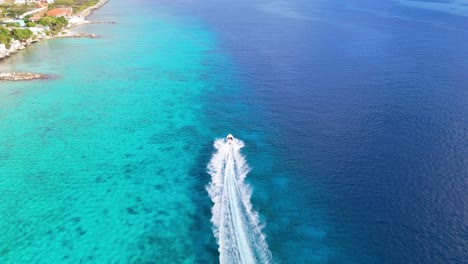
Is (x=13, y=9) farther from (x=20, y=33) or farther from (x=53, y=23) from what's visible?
(x=20, y=33)

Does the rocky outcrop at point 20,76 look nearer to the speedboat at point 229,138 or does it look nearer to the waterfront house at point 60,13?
the speedboat at point 229,138

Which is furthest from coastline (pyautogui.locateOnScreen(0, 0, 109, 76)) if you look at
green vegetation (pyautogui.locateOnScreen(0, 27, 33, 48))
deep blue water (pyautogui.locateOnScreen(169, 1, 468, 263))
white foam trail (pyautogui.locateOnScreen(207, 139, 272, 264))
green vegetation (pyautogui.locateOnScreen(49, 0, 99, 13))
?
white foam trail (pyautogui.locateOnScreen(207, 139, 272, 264))

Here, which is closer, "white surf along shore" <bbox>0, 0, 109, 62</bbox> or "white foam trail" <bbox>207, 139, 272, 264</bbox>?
"white foam trail" <bbox>207, 139, 272, 264</bbox>

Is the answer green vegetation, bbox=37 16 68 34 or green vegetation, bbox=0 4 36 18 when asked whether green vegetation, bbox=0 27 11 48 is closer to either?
green vegetation, bbox=37 16 68 34

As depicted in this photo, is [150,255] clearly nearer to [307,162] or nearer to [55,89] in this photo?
[307,162]

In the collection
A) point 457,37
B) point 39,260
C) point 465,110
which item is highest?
point 457,37

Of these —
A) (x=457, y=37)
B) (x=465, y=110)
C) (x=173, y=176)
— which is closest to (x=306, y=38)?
(x=457, y=37)
